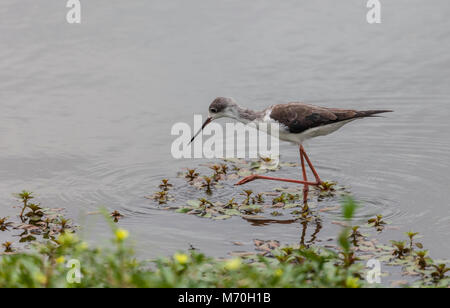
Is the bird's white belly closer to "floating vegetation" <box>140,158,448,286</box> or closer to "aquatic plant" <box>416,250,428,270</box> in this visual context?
"floating vegetation" <box>140,158,448,286</box>

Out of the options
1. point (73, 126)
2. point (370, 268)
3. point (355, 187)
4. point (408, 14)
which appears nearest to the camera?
point (370, 268)

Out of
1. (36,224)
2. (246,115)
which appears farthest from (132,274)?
(246,115)

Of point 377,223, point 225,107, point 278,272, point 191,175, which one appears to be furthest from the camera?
point 225,107

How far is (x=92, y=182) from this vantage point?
9258 millimetres

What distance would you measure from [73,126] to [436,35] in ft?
21.2

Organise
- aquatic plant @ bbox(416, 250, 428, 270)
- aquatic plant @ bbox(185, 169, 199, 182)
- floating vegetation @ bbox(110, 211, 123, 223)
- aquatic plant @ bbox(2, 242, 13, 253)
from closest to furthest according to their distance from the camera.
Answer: aquatic plant @ bbox(416, 250, 428, 270) → aquatic plant @ bbox(2, 242, 13, 253) → floating vegetation @ bbox(110, 211, 123, 223) → aquatic plant @ bbox(185, 169, 199, 182)

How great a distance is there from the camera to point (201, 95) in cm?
1142

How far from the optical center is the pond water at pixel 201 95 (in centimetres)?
843

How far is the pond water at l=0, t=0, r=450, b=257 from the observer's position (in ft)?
27.7

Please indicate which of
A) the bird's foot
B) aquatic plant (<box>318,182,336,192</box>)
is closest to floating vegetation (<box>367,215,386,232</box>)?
aquatic plant (<box>318,182,336,192</box>)

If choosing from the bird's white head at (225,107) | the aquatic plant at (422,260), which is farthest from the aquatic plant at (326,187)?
the aquatic plant at (422,260)

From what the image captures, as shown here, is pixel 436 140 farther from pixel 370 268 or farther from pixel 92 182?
pixel 92 182

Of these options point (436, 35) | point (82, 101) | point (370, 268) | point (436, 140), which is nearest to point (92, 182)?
point (82, 101)

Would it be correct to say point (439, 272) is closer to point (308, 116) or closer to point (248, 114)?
point (308, 116)
